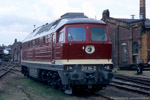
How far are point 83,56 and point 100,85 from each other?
1.70 meters

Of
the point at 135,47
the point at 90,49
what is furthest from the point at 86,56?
the point at 135,47

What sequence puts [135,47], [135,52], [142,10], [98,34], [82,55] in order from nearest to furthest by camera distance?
[82,55]
[98,34]
[135,52]
[135,47]
[142,10]

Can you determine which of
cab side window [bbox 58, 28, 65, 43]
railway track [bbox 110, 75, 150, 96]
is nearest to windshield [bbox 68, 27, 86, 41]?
cab side window [bbox 58, 28, 65, 43]

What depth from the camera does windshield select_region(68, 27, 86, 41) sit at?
10874 mm

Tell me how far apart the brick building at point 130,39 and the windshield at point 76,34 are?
20882 millimetres

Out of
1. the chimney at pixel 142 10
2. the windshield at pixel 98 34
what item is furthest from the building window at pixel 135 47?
the windshield at pixel 98 34

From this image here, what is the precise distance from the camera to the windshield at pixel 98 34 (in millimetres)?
11133

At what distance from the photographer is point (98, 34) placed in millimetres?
11266

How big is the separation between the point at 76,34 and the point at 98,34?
1.05 m

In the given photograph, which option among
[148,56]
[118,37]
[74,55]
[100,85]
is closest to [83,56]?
[74,55]

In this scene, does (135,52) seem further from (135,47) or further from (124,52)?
(124,52)

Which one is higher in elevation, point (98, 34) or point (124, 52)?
point (98, 34)

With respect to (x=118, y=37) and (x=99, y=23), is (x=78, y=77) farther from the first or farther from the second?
(x=118, y=37)

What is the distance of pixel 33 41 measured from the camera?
1647 cm
